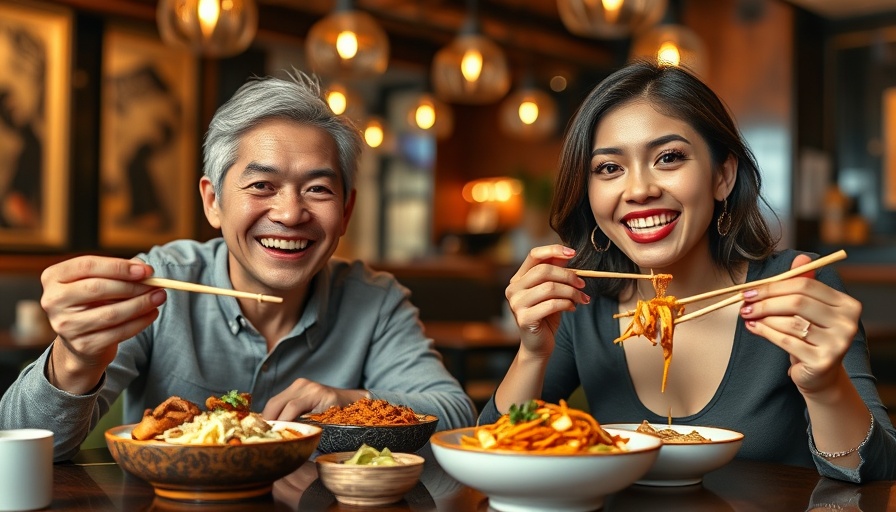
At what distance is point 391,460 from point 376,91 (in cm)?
1180

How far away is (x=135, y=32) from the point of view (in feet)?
24.5

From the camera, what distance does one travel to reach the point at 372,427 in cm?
157

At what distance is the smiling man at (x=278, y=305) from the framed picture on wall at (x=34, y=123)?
17.2 feet

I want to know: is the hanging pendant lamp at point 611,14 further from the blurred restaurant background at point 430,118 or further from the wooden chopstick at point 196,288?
the wooden chopstick at point 196,288

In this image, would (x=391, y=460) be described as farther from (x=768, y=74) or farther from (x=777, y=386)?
(x=768, y=74)

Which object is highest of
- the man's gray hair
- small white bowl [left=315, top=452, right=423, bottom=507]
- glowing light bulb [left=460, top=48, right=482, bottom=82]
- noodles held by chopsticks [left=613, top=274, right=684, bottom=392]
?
glowing light bulb [left=460, top=48, right=482, bottom=82]

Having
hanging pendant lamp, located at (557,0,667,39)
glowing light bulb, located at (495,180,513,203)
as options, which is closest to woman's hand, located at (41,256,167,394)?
hanging pendant lamp, located at (557,0,667,39)

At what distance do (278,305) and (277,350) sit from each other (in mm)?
105

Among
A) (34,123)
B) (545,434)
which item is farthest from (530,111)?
(545,434)

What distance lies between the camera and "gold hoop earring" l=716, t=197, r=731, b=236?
209 centimetres

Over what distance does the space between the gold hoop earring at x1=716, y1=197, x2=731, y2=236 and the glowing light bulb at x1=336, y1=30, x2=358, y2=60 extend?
250 cm

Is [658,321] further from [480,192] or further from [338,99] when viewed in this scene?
[480,192]

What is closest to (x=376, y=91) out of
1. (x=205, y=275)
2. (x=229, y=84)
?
(x=229, y=84)

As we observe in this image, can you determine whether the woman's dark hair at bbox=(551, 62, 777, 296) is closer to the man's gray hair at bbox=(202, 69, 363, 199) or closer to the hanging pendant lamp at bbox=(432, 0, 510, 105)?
the man's gray hair at bbox=(202, 69, 363, 199)
